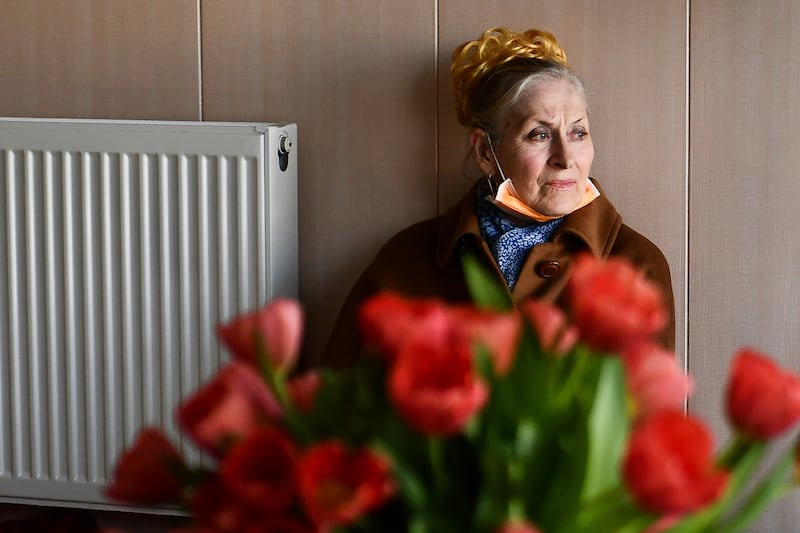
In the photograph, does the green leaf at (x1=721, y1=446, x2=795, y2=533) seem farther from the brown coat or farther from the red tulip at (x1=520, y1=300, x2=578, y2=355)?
the brown coat

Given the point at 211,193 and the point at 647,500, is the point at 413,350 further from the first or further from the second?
the point at 211,193

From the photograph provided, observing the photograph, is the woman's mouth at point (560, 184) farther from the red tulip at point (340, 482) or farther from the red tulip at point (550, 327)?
the red tulip at point (340, 482)

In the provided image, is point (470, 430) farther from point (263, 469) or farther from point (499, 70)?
point (499, 70)

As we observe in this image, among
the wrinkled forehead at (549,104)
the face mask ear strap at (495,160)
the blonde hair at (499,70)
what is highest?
the blonde hair at (499,70)

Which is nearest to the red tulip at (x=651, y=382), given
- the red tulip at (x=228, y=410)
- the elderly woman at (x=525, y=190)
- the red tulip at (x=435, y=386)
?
the red tulip at (x=435, y=386)

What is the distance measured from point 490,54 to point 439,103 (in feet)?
0.55

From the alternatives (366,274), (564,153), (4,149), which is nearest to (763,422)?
(564,153)

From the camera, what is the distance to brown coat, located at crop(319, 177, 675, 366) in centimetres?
184

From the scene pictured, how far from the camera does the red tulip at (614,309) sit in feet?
2.09

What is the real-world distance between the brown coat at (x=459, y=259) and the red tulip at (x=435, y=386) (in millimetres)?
1180

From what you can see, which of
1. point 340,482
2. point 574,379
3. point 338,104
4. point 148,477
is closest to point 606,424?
point 574,379

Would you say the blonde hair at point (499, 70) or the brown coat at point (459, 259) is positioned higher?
the blonde hair at point (499, 70)

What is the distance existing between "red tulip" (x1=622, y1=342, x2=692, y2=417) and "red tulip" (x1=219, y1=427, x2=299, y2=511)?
22cm

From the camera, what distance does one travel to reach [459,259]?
75.6 inches
